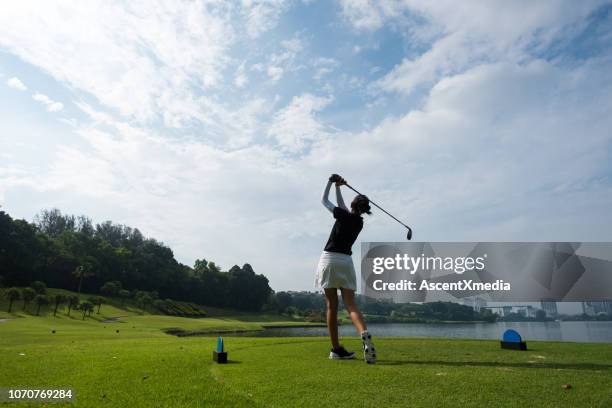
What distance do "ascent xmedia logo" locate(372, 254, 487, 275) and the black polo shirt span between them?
30107 millimetres

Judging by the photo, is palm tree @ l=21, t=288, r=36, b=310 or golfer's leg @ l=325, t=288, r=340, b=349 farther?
palm tree @ l=21, t=288, r=36, b=310

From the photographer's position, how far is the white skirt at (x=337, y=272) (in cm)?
669

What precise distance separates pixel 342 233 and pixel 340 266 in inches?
22.7

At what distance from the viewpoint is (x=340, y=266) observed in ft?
22.1

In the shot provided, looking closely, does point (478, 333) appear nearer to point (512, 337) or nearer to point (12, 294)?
point (512, 337)

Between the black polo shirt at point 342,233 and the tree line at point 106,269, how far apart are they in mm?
91320

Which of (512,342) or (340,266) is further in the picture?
(512,342)

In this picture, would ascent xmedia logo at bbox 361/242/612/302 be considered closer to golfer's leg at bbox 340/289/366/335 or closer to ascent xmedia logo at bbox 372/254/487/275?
ascent xmedia logo at bbox 372/254/487/275

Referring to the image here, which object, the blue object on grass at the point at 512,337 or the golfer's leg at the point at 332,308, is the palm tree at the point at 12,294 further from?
the blue object on grass at the point at 512,337

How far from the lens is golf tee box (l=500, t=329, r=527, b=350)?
7.84 metres

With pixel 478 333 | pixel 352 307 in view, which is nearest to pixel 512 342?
pixel 352 307

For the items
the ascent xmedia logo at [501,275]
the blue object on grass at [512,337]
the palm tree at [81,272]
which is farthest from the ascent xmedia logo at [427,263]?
the palm tree at [81,272]

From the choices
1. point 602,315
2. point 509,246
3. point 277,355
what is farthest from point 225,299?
point 277,355

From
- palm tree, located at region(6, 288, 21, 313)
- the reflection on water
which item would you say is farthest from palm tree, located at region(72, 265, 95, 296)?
the reflection on water
